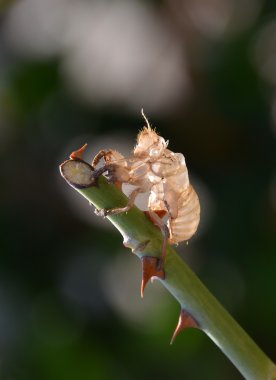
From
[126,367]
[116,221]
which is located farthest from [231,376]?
[116,221]

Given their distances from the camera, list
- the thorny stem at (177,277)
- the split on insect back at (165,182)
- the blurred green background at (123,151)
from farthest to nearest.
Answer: the blurred green background at (123,151) < the split on insect back at (165,182) < the thorny stem at (177,277)

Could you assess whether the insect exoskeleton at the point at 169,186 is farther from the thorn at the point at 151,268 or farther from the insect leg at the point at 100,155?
the thorn at the point at 151,268

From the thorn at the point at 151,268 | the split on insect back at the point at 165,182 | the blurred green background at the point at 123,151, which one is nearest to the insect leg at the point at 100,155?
the split on insect back at the point at 165,182

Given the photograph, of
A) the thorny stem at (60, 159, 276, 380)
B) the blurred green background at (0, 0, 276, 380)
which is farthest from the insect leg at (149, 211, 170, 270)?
the blurred green background at (0, 0, 276, 380)

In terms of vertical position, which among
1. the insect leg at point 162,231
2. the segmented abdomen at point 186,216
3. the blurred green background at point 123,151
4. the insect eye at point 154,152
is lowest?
the blurred green background at point 123,151

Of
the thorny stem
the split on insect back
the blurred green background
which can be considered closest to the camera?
the thorny stem

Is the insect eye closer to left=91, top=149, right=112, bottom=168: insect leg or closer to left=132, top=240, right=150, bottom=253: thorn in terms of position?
left=91, top=149, right=112, bottom=168: insect leg

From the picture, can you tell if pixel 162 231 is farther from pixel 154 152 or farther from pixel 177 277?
pixel 154 152
